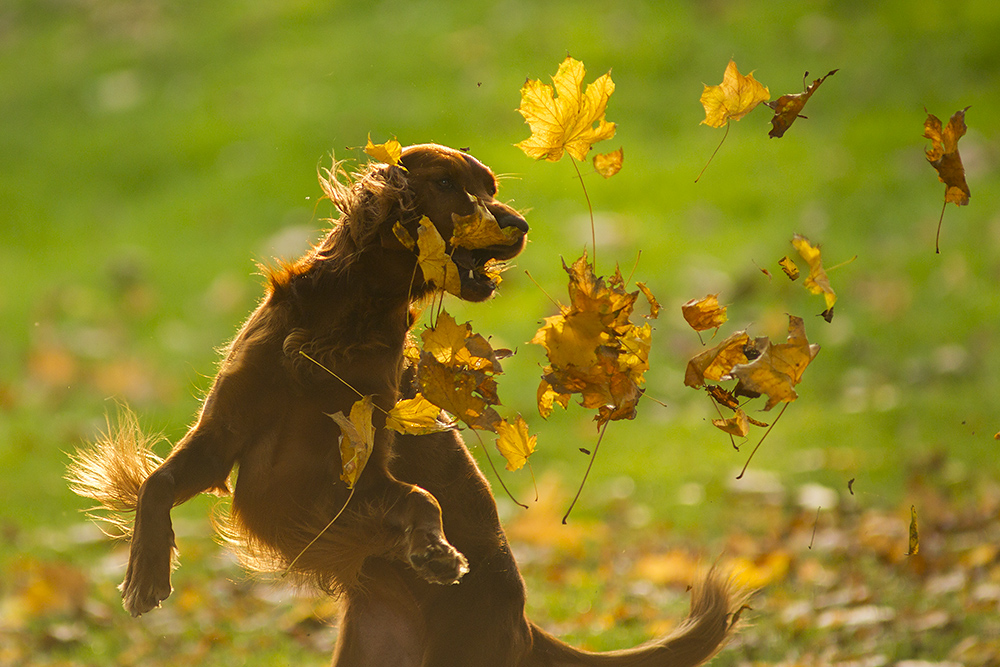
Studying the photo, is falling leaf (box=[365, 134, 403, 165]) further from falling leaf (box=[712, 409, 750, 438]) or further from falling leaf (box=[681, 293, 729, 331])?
falling leaf (box=[712, 409, 750, 438])

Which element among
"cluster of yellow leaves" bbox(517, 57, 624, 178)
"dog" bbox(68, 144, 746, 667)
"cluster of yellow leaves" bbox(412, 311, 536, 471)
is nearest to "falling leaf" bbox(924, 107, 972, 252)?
"cluster of yellow leaves" bbox(517, 57, 624, 178)

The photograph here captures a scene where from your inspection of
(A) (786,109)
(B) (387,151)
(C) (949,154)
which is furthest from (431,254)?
(C) (949,154)

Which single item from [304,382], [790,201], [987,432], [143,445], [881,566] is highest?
[304,382]

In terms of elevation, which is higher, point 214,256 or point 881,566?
point 881,566

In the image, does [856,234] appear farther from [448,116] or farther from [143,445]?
[143,445]

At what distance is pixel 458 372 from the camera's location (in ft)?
7.78

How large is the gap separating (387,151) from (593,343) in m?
0.60

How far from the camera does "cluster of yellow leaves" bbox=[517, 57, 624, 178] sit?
8.04 feet

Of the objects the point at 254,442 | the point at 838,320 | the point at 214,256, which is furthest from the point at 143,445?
the point at 214,256

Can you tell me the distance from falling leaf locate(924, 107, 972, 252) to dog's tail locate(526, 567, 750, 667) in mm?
1103

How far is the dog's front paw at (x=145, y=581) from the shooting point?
2.25 meters

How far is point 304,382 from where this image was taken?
7.72 feet

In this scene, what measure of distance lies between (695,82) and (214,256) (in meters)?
5.08

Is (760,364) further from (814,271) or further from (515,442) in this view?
(515,442)
